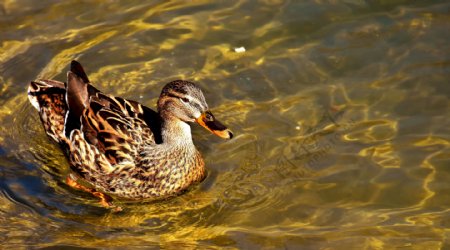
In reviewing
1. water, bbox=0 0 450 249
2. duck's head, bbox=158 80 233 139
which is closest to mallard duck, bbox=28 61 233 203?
duck's head, bbox=158 80 233 139

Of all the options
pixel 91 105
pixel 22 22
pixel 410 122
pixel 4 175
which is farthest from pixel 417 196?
pixel 22 22

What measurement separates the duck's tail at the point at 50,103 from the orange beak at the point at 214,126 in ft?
5.83

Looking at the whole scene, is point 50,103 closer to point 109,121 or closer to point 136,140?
point 109,121

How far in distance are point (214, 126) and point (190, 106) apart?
0.30 m

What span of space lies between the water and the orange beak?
0.57 m

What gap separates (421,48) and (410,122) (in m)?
1.37

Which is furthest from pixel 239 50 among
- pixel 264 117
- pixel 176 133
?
pixel 176 133

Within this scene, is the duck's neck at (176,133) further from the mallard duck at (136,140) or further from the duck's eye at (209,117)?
the duck's eye at (209,117)

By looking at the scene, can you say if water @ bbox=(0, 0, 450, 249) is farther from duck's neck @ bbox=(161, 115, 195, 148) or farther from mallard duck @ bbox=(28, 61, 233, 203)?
duck's neck @ bbox=(161, 115, 195, 148)

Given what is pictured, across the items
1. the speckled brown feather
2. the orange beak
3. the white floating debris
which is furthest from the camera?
the white floating debris

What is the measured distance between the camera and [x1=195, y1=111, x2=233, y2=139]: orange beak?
289 inches

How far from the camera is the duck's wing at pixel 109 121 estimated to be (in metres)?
7.78

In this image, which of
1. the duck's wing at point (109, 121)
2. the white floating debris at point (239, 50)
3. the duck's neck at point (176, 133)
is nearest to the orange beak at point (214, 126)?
the duck's neck at point (176, 133)

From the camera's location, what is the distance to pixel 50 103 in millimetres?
8547
